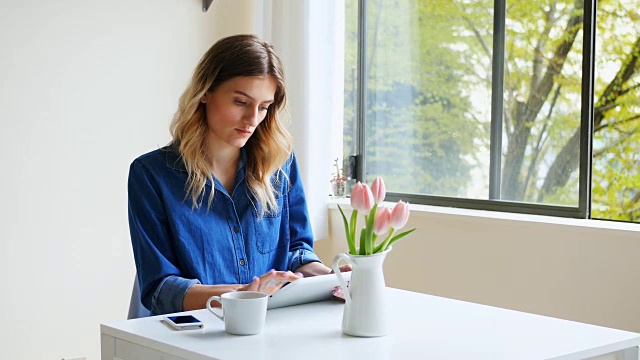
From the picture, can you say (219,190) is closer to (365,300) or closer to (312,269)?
(312,269)

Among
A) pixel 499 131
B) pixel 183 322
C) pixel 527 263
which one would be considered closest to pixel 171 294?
pixel 183 322

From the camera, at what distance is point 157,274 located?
204 cm

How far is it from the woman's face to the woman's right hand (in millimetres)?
503

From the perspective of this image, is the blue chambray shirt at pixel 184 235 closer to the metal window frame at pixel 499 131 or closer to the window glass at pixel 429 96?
the metal window frame at pixel 499 131

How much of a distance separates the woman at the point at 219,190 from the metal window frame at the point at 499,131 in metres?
1.15

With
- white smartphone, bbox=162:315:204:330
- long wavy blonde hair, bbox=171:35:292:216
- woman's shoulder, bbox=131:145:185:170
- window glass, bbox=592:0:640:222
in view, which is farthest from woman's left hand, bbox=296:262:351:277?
window glass, bbox=592:0:640:222

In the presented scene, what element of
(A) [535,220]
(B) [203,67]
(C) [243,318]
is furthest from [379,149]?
(C) [243,318]

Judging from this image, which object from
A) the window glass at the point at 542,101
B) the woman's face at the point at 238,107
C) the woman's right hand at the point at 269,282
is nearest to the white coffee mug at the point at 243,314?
the woman's right hand at the point at 269,282

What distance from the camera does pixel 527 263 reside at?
9.69ft

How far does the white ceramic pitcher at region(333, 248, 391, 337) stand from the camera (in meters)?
1.64

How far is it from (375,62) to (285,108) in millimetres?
1547

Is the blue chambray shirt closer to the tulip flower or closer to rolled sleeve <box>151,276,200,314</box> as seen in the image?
rolled sleeve <box>151,276,200,314</box>

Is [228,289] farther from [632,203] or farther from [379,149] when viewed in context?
[379,149]

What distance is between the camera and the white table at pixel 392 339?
1520 millimetres
